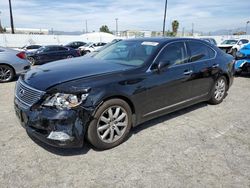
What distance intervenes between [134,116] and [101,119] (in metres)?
0.60

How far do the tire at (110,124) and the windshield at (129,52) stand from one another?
2.71 ft

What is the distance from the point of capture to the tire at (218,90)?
493 cm

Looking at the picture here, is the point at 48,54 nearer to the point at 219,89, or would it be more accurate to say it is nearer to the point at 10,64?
the point at 10,64

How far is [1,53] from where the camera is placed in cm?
764

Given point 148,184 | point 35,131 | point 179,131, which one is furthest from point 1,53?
point 148,184

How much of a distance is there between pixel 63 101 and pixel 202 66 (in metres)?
2.89

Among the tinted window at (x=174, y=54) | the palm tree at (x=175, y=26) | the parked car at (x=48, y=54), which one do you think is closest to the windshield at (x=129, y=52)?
the tinted window at (x=174, y=54)

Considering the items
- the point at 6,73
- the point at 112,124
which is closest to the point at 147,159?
the point at 112,124

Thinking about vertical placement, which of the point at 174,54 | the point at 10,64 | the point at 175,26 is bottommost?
the point at 10,64

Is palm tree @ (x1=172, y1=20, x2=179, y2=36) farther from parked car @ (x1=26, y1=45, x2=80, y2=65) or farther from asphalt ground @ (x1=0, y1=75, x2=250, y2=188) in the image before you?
asphalt ground @ (x1=0, y1=75, x2=250, y2=188)

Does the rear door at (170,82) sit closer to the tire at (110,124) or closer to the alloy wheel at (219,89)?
the tire at (110,124)

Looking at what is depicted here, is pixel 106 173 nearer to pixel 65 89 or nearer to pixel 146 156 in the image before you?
pixel 146 156

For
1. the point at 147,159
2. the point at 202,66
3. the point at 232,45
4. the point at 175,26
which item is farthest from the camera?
the point at 175,26

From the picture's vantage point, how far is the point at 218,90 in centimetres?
505
